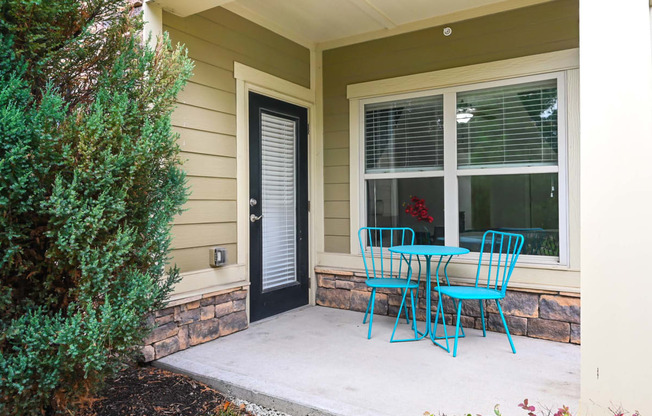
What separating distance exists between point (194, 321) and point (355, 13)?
9.33 ft

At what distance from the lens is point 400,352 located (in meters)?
3.05

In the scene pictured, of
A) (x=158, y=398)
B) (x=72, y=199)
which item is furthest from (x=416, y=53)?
(x=158, y=398)

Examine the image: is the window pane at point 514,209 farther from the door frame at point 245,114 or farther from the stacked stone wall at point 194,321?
the stacked stone wall at point 194,321

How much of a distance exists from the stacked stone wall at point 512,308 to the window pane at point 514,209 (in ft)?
1.21

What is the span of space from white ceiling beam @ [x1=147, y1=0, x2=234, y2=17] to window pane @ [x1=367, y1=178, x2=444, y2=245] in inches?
83.1

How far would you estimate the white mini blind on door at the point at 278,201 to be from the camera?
3.90 m

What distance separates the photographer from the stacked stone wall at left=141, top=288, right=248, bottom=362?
114 inches

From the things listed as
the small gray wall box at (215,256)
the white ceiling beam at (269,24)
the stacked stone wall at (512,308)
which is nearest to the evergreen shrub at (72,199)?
the small gray wall box at (215,256)

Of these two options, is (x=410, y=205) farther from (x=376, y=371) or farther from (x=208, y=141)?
(x=208, y=141)

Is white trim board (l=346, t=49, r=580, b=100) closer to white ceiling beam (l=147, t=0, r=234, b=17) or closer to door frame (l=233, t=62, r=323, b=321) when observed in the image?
door frame (l=233, t=62, r=323, b=321)

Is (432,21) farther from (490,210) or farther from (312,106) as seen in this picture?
(490,210)

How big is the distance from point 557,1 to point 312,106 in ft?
7.40

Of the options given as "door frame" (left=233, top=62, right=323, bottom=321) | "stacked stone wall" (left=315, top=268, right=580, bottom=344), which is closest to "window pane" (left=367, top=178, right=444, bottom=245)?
"stacked stone wall" (left=315, top=268, right=580, bottom=344)

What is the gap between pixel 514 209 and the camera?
3.57 m
